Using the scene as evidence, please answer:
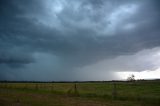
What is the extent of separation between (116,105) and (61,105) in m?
5.20

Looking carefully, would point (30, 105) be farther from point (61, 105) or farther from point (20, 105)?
point (61, 105)

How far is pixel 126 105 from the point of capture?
65.8 ft

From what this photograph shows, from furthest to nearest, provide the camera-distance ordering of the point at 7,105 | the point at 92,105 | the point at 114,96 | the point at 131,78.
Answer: the point at 131,78 < the point at 114,96 < the point at 92,105 < the point at 7,105

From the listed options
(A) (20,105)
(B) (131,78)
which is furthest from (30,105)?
(B) (131,78)

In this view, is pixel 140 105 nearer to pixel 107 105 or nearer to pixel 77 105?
pixel 107 105

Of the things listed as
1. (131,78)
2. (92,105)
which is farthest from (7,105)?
(131,78)

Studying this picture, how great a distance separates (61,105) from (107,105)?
4.34m

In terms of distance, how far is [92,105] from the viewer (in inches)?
778

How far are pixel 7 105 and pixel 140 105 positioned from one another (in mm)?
12193

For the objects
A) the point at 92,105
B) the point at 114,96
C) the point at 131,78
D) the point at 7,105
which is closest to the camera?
the point at 7,105

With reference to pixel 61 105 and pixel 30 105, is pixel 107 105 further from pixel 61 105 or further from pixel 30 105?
pixel 30 105

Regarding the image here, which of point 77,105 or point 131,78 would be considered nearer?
point 77,105

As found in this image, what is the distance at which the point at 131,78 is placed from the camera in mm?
124250

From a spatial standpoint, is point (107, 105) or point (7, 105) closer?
point (7, 105)
